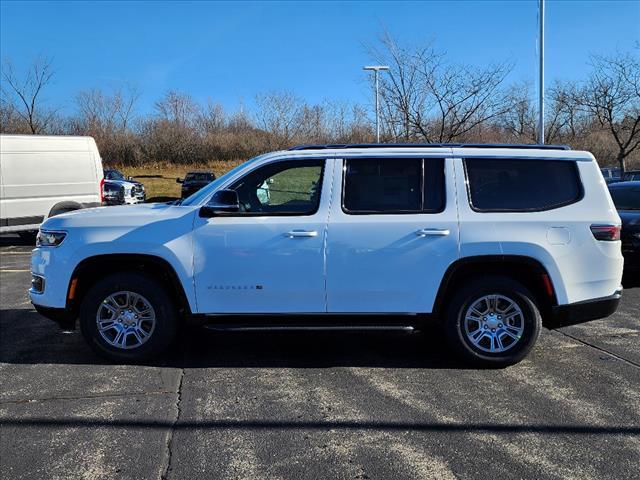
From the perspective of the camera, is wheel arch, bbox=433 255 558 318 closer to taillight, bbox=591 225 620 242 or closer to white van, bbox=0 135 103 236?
taillight, bbox=591 225 620 242

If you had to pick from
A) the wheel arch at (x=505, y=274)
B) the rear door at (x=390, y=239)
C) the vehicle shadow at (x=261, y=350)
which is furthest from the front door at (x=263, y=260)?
the wheel arch at (x=505, y=274)

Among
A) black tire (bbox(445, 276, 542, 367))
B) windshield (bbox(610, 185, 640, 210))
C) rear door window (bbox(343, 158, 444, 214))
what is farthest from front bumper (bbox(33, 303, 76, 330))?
windshield (bbox(610, 185, 640, 210))

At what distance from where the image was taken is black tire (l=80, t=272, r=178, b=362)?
4973 mm

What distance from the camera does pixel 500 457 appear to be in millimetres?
3375

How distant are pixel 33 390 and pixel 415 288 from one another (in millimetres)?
3157

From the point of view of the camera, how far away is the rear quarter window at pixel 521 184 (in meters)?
4.90

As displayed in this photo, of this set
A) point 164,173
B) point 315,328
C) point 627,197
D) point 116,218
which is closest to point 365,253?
point 315,328

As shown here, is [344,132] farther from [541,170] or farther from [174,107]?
[541,170]

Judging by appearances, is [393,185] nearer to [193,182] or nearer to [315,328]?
[315,328]

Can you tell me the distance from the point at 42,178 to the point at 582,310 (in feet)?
36.7

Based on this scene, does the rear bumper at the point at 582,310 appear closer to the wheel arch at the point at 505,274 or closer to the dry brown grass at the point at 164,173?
the wheel arch at the point at 505,274

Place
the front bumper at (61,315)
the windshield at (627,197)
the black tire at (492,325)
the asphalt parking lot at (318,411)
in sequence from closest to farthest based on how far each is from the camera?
the asphalt parking lot at (318,411), the black tire at (492,325), the front bumper at (61,315), the windshield at (627,197)

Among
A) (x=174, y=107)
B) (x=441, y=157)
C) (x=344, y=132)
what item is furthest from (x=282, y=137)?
(x=441, y=157)

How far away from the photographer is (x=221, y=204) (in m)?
4.80
